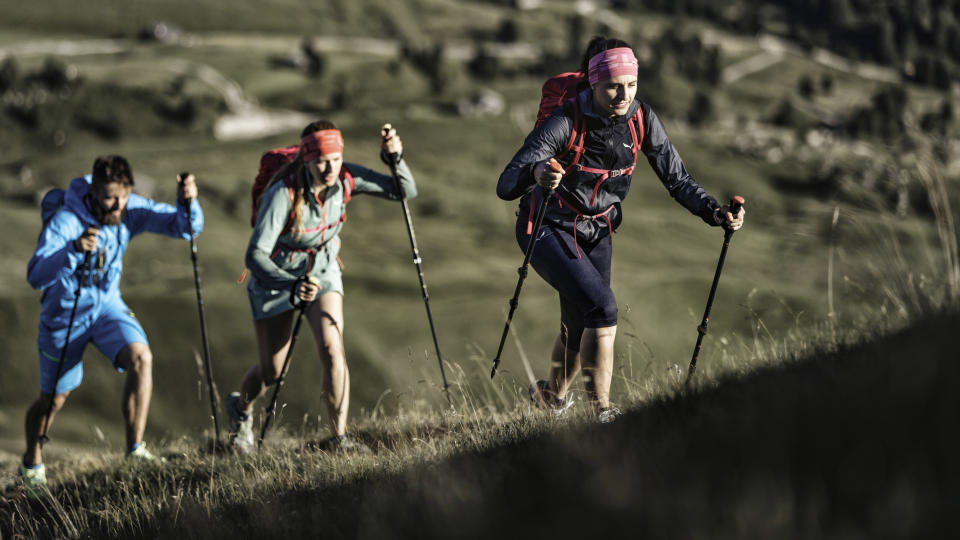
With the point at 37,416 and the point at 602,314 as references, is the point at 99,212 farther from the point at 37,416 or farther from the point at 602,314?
the point at 602,314

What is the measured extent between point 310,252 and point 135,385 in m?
2.19

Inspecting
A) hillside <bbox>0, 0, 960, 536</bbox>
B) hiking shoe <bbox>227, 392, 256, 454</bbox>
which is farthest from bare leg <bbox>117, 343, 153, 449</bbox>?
hiking shoe <bbox>227, 392, 256, 454</bbox>

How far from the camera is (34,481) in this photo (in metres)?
8.34

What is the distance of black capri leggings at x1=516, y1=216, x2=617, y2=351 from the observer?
649 centimetres

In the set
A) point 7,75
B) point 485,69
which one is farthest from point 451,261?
point 485,69

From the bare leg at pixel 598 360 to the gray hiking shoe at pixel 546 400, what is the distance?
193 mm

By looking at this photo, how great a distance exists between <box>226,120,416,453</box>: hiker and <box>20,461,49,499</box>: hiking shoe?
175cm

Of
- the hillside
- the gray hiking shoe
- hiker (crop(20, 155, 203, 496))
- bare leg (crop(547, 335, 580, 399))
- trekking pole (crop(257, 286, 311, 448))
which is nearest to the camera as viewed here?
the hillside

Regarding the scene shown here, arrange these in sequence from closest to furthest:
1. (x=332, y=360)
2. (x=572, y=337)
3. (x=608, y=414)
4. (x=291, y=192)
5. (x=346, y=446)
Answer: (x=608, y=414) → (x=346, y=446) → (x=572, y=337) → (x=291, y=192) → (x=332, y=360)

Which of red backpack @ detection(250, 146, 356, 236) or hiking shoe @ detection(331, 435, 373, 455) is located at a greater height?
red backpack @ detection(250, 146, 356, 236)

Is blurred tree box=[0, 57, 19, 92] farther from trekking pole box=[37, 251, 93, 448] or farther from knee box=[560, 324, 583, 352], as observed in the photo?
knee box=[560, 324, 583, 352]

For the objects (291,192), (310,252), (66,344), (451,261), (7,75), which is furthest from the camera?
(7,75)

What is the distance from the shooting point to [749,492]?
2.65 meters

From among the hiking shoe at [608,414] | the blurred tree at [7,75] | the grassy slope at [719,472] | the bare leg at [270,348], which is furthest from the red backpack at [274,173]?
the blurred tree at [7,75]
